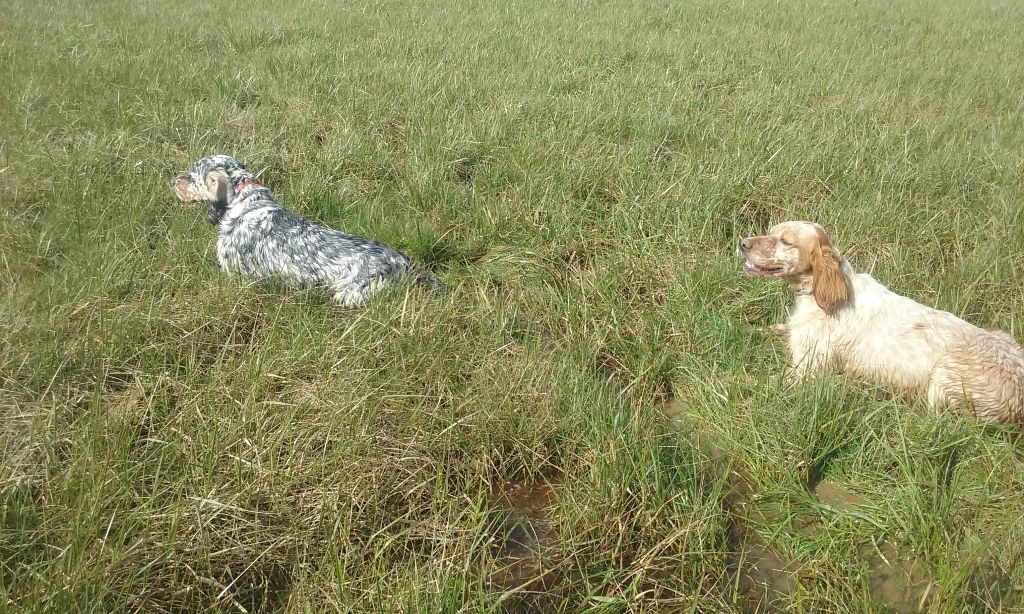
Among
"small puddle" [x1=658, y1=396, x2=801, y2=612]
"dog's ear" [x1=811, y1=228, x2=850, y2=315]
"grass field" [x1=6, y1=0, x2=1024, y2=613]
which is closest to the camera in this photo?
"grass field" [x1=6, y1=0, x2=1024, y2=613]

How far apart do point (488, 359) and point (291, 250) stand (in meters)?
1.47

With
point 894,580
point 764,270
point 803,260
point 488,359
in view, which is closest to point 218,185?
point 488,359

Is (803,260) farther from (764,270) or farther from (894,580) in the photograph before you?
(894,580)

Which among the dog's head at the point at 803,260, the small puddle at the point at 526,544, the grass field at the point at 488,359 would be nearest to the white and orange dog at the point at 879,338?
the dog's head at the point at 803,260

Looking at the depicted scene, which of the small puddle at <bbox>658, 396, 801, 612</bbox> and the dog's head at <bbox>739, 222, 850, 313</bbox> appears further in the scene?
the dog's head at <bbox>739, 222, 850, 313</bbox>

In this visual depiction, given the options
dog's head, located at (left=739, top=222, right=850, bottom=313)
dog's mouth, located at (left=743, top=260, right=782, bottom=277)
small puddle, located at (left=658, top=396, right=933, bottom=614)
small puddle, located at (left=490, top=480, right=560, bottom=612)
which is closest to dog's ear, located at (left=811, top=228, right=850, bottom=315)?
dog's head, located at (left=739, top=222, right=850, bottom=313)

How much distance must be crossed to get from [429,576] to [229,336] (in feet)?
5.68

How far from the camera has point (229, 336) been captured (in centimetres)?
346

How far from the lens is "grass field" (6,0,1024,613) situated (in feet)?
7.99

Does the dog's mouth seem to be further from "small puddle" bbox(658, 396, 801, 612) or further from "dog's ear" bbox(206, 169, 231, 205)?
"dog's ear" bbox(206, 169, 231, 205)

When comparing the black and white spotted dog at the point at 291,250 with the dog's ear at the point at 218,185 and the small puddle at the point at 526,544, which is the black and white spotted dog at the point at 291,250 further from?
the small puddle at the point at 526,544

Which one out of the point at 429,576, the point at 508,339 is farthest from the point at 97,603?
the point at 508,339

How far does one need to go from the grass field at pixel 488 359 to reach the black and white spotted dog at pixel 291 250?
147mm

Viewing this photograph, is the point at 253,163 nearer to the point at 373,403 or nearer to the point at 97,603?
the point at 373,403
